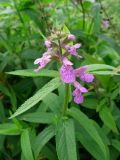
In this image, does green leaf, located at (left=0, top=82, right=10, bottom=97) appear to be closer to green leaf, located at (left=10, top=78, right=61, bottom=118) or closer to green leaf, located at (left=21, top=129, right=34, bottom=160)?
green leaf, located at (left=21, top=129, right=34, bottom=160)

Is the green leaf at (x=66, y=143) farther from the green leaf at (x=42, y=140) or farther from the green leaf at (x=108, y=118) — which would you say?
the green leaf at (x=108, y=118)

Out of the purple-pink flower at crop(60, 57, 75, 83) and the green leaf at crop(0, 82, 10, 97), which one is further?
the green leaf at crop(0, 82, 10, 97)

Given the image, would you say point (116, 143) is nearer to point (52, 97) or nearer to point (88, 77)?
point (52, 97)

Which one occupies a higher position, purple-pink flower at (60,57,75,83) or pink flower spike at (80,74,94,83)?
purple-pink flower at (60,57,75,83)

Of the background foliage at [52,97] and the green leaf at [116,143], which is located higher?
the background foliage at [52,97]

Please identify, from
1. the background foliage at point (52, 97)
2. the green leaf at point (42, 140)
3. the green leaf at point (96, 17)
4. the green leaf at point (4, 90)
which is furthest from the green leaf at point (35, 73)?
the green leaf at point (96, 17)

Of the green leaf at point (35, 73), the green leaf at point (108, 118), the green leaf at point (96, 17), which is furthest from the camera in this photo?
the green leaf at point (96, 17)

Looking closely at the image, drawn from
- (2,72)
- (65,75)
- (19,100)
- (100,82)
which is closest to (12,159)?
(19,100)

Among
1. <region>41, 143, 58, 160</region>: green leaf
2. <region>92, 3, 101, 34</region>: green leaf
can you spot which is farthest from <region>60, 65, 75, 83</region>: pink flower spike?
<region>92, 3, 101, 34</region>: green leaf

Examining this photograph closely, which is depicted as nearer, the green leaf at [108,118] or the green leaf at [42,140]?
the green leaf at [42,140]
